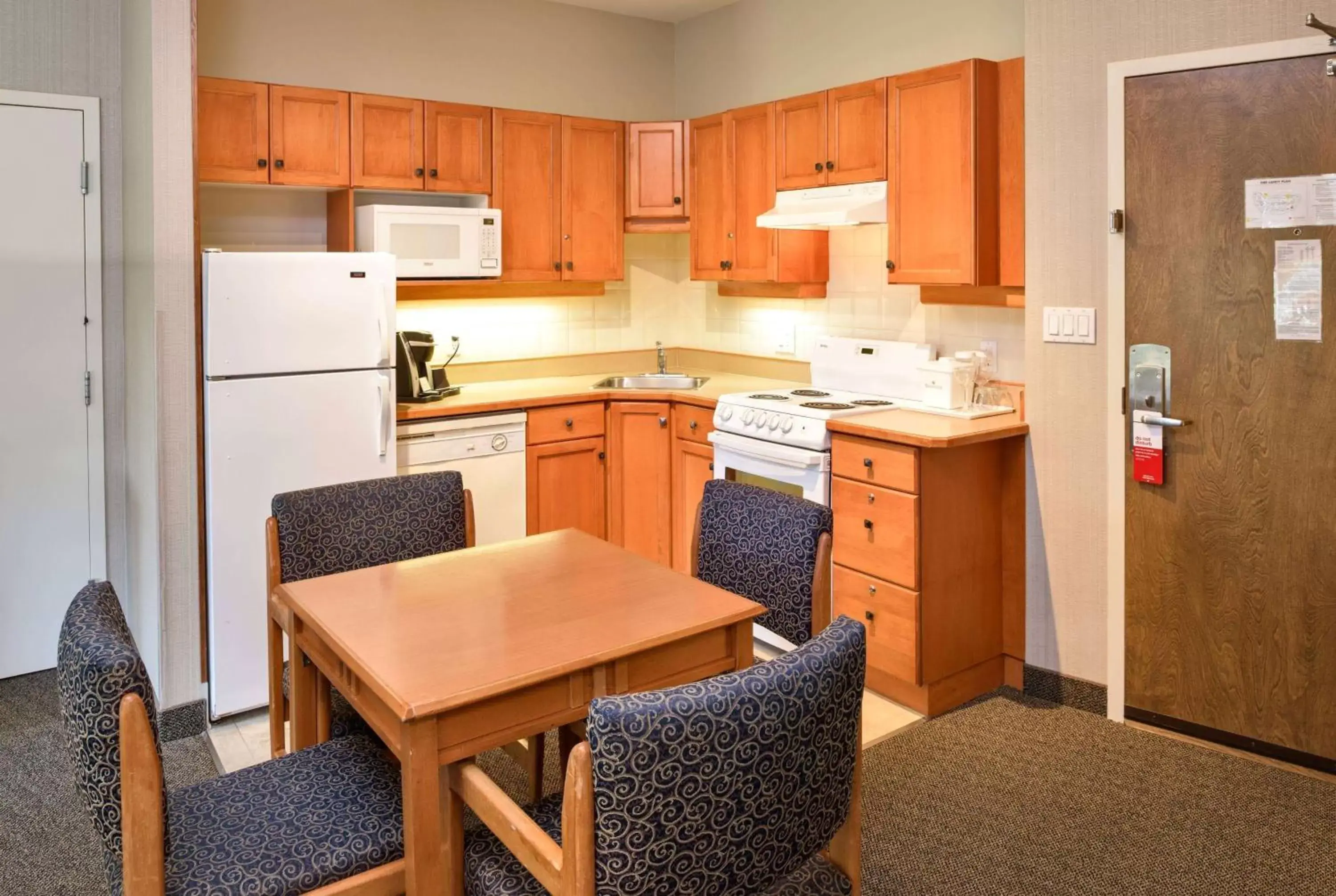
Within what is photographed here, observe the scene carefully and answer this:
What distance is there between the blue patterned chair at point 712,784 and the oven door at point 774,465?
2.16m

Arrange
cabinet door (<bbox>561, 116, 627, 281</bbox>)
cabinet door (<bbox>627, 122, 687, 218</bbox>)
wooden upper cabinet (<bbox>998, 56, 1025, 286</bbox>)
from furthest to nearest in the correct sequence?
cabinet door (<bbox>627, 122, 687, 218</bbox>) < cabinet door (<bbox>561, 116, 627, 281</bbox>) < wooden upper cabinet (<bbox>998, 56, 1025, 286</bbox>)

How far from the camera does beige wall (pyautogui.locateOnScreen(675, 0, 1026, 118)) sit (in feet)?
13.0

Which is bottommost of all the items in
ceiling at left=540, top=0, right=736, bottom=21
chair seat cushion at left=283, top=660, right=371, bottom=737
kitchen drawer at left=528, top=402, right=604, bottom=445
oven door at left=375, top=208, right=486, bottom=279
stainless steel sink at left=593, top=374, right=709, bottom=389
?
chair seat cushion at left=283, top=660, right=371, bottom=737

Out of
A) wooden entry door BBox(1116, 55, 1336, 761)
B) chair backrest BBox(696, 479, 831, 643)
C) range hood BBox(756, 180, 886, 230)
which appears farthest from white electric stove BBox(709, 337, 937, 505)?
chair backrest BBox(696, 479, 831, 643)

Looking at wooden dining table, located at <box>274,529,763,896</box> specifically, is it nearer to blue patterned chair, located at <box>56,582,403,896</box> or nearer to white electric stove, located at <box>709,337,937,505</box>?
blue patterned chair, located at <box>56,582,403,896</box>

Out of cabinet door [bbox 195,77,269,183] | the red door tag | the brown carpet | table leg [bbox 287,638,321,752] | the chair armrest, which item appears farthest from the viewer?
cabinet door [bbox 195,77,269,183]

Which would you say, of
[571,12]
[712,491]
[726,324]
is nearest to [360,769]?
[712,491]

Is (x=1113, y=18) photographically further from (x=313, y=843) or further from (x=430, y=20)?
(x=313, y=843)

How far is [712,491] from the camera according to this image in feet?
8.93

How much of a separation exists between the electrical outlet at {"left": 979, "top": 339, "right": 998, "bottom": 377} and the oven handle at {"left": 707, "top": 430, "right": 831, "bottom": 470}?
74 cm

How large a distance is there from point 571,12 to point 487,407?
83.3 inches

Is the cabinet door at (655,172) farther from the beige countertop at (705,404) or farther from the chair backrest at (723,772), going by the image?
the chair backrest at (723,772)

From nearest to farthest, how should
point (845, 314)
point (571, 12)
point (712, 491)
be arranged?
point (712, 491) < point (845, 314) < point (571, 12)

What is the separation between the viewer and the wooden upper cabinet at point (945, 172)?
3645 millimetres
